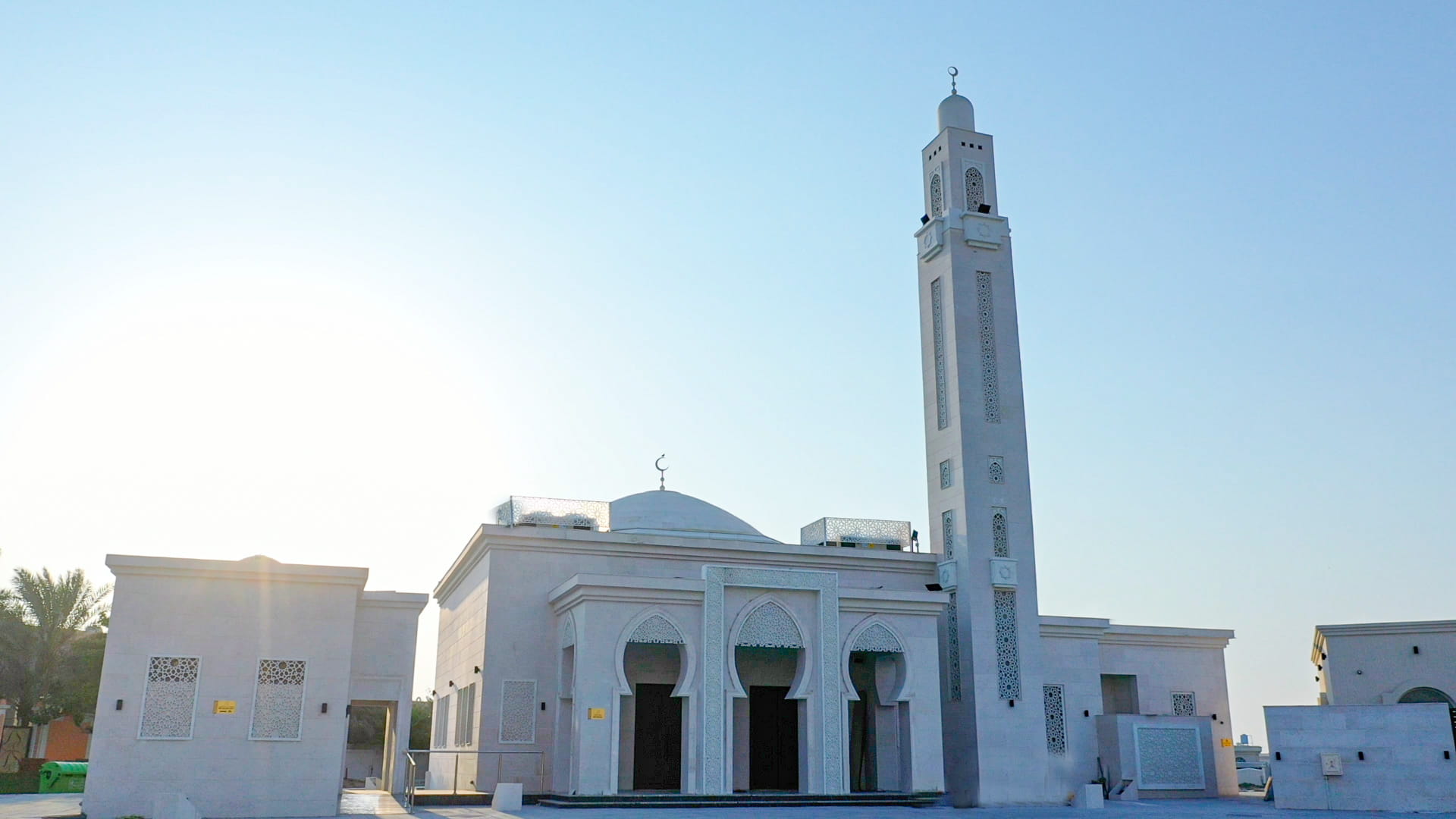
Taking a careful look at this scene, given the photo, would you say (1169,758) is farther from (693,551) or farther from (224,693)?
(224,693)

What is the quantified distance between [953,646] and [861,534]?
3.22 meters

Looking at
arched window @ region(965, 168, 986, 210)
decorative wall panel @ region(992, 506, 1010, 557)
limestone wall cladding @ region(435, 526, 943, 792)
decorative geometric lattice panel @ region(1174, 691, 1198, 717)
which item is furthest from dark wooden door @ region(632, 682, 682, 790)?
decorative geometric lattice panel @ region(1174, 691, 1198, 717)

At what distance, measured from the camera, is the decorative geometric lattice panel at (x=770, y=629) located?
64.3ft

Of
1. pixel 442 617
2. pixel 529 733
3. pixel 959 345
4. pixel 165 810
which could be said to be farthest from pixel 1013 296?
pixel 165 810

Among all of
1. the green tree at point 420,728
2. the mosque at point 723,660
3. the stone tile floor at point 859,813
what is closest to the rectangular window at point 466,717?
the mosque at point 723,660

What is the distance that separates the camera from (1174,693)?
26375 millimetres

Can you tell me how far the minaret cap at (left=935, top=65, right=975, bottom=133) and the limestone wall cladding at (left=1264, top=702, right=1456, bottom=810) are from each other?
13661 mm

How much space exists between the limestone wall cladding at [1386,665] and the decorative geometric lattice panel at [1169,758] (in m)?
3.92

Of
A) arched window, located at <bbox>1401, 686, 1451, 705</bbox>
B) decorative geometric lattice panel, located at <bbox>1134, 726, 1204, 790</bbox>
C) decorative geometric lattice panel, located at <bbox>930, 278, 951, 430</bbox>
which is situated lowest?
decorative geometric lattice panel, located at <bbox>1134, 726, 1204, 790</bbox>

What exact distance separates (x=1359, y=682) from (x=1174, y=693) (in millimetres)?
3867

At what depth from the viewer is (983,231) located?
24.2m

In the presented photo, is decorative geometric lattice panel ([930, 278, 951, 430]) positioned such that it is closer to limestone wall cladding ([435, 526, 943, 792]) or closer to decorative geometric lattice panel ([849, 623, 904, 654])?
limestone wall cladding ([435, 526, 943, 792])

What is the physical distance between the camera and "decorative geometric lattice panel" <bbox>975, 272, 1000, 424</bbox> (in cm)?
2333

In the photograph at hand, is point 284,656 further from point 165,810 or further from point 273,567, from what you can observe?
point 165,810
